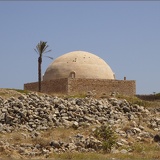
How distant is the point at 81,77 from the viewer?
111ft

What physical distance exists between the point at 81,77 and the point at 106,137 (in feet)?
60.5

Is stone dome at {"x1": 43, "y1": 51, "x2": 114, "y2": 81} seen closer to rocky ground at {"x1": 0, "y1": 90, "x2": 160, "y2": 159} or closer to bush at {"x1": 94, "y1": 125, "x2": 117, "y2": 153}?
rocky ground at {"x1": 0, "y1": 90, "x2": 160, "y2": 159}

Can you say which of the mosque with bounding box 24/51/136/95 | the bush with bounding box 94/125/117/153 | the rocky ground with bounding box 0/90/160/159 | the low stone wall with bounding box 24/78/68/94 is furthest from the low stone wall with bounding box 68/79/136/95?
the bush with bounding box 94/125/117/153

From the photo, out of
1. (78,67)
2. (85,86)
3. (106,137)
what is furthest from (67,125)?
(78,67)

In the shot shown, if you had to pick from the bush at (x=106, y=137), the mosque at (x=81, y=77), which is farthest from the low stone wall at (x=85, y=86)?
the bush at (x=106, y=137)

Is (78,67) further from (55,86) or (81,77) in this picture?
(55,86)

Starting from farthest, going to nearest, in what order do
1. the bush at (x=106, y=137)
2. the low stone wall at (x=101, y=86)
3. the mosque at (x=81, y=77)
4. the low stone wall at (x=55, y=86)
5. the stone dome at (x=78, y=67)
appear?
1. the stone dome at (x=78, y=67)
2. the mosque at (x=81, y=77)
3. the low stone wall at (x=101, y=86)
4. the low stone wall at (x=55, y=86)
5. the bush at (x=106, y=137)

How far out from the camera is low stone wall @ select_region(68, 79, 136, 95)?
102 ft

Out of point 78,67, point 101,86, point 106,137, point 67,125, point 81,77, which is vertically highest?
point 78,67

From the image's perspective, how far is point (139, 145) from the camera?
15531mm

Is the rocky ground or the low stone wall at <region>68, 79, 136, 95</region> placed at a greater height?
the low stone wall at <region>68, 79, 136, 95</region>

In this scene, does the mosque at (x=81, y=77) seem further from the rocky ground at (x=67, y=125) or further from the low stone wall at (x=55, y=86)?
the rocky ground at (x=67, y=125)

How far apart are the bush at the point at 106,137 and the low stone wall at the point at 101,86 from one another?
47.6 ft

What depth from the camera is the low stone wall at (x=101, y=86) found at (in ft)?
102
